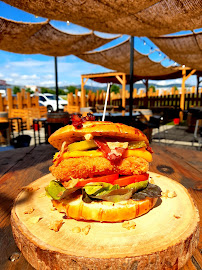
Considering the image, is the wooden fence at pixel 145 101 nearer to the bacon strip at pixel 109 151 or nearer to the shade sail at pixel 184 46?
the shade sail at pixel 184 46

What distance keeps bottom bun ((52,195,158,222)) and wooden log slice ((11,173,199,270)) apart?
3 cm

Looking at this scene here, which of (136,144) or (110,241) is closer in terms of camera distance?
(110,241)

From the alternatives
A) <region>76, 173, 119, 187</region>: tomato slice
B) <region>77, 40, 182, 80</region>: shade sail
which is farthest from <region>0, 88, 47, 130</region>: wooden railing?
<region>76, 173, 119, 187</region>: tomato slice

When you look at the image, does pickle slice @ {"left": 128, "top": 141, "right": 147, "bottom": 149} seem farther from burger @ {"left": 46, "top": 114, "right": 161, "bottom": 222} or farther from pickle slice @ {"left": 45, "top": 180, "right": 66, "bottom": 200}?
pickle slice @ {"left": 45, "top": 180, "right": 66, "bottom": 200}

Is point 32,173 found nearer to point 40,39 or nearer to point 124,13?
point 124,13

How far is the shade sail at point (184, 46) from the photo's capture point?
709 centimetres

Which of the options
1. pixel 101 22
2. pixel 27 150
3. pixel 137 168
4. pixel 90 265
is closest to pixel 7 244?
pixel 90 265

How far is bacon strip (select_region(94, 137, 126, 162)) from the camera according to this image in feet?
4.02

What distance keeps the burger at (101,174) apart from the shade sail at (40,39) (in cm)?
579

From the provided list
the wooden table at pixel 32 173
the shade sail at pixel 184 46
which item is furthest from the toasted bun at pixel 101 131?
the shade sail at pixel 184 46

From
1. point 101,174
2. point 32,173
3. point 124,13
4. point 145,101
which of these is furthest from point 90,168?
point 145,101

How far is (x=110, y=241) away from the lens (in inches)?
34.7

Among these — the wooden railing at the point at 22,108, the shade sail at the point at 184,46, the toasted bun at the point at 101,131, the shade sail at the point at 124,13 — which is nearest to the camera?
the toasted bun at the point at 101,131

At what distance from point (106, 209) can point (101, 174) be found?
Answer: 29 cm
